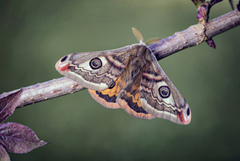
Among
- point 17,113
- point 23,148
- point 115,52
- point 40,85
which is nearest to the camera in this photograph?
point 23,148

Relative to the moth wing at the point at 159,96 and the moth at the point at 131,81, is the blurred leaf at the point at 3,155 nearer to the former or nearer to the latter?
the moth at the point at 131,81

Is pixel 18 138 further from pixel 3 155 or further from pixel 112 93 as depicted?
pixel 112 93

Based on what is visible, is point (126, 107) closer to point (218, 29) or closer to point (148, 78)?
point (148, 78)

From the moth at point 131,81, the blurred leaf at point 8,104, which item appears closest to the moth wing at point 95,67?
the moth at point 131,81

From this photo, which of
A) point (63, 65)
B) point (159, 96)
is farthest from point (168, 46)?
point (63, 65)

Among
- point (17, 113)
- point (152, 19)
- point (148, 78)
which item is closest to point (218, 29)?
point (148, 78)

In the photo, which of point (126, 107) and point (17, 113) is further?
point (17, 113)

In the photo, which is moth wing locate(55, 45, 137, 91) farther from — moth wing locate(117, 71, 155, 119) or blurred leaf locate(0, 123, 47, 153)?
blurred leaf locate(0, 123, 47, 153)
